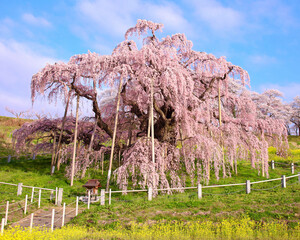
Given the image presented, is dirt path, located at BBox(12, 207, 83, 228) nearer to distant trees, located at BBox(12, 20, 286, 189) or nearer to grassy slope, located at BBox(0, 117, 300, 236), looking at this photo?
grassy slope, located at BBox(0, 117, 300, 236)

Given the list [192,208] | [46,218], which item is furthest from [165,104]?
[46,218]

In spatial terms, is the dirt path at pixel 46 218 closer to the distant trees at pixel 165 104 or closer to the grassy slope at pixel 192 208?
the grassy slope at pixel 192 208

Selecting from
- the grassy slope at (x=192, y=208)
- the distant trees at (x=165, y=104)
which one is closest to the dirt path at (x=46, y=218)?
the grassy slope at (x=192, y=208)

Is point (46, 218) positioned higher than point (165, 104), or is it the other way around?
point (165, 104)

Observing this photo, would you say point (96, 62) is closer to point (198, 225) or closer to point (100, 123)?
point (100, 123)

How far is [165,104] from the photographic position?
18.9m

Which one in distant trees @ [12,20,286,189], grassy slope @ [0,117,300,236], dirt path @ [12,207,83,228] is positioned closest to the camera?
grassy slope @ [0,117,300,236]

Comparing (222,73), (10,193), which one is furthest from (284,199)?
(10,193)

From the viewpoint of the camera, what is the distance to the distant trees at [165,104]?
16234 millimetres

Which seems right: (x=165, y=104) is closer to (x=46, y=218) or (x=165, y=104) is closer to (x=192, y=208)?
(x=192, y=208)

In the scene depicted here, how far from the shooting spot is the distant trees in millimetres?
16234

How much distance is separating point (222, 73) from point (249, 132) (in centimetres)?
523

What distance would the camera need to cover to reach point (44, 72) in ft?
57.6

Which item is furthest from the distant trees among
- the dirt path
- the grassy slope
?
the dirt path
